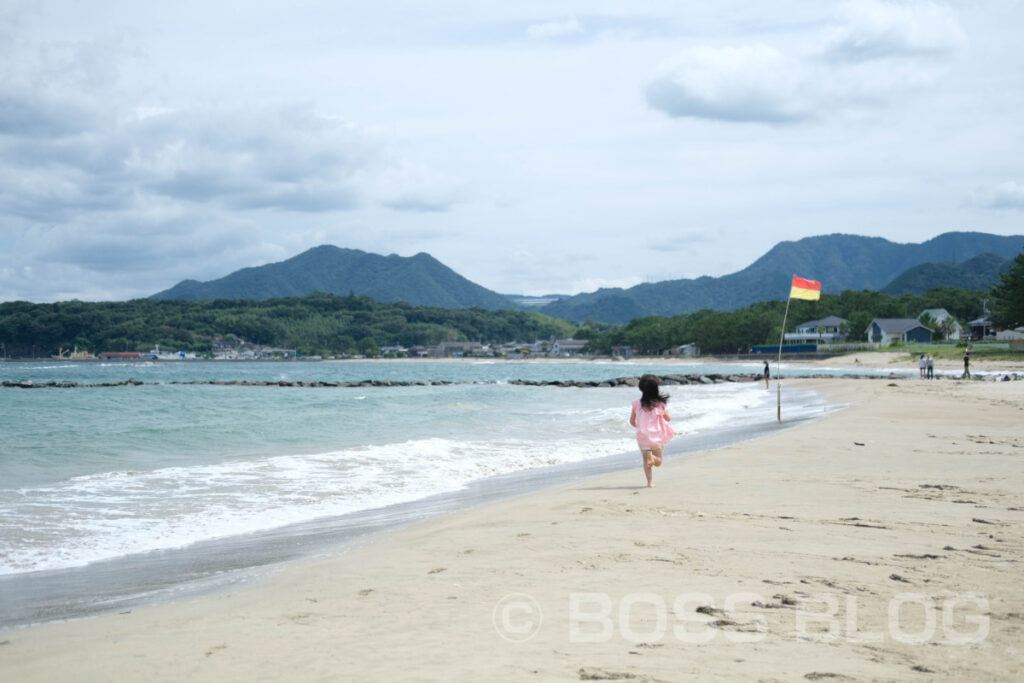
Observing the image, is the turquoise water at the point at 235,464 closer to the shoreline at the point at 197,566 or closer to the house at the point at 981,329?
the shoreline at the point at 197,566

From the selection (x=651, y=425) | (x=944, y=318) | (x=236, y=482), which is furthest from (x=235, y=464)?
(x=944, y=318)

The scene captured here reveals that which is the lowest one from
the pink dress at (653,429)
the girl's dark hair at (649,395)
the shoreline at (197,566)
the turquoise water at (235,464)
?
the turquoise water at (235,464)

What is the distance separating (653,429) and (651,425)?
6 cm

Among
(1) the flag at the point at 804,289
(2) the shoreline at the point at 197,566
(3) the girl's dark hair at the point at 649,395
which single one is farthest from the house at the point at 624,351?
(2) the shoreline at the point at 197,566

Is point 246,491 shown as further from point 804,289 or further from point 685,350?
point 685,350

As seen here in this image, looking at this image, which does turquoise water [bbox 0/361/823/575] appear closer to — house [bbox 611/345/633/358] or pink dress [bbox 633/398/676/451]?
pink dress [bbox 633/398/676/451]

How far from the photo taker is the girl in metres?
10.3

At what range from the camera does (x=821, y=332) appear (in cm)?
14038

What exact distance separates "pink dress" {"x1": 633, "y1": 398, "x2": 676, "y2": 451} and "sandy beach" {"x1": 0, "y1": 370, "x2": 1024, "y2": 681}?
53.4 inches

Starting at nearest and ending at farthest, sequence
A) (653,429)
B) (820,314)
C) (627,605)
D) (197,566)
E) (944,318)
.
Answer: (627,605)
(197,566)
(653,429)
(944,318)
(820,314)

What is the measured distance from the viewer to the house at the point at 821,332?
13850 cm

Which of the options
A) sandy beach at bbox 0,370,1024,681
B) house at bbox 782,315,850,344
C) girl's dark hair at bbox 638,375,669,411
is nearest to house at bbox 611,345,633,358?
house at bbox 782,315,850,344

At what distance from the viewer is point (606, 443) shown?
19047 mm

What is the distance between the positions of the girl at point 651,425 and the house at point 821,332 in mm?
133851
